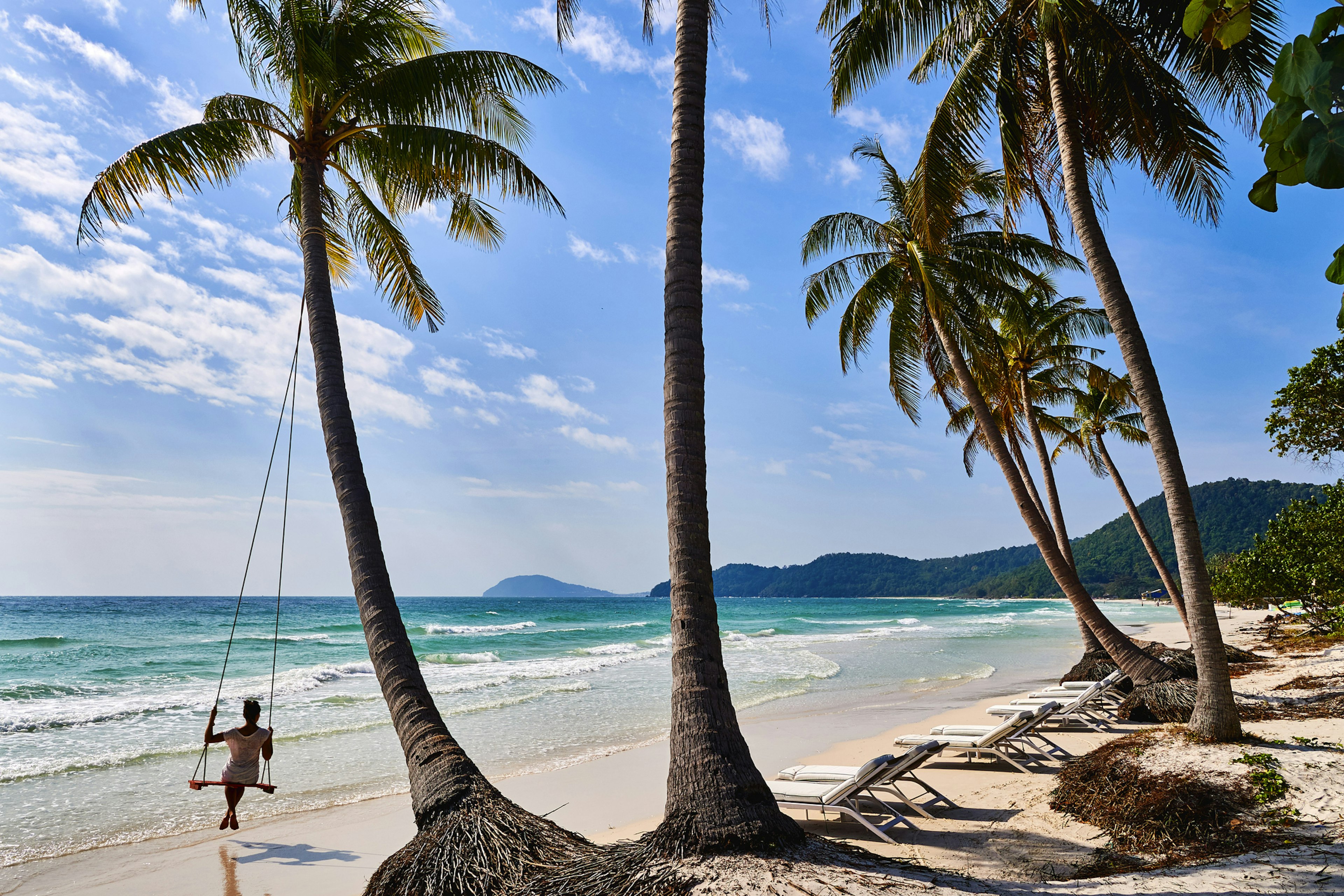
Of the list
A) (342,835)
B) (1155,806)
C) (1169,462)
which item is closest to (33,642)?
(342,835)

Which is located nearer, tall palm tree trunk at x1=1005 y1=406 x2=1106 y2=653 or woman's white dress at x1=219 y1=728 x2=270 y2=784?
woman's white dress at x1=219 y1=728 x2=270 y2=784

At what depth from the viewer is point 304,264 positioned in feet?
21.2

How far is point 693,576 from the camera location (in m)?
4.29

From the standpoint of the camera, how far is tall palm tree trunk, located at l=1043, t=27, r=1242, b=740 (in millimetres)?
6535

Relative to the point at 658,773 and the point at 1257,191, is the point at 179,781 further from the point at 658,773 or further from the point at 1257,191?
the point at 1257,191

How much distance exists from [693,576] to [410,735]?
244cm

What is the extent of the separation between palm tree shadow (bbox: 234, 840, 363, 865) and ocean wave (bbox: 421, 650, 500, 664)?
18.7 m

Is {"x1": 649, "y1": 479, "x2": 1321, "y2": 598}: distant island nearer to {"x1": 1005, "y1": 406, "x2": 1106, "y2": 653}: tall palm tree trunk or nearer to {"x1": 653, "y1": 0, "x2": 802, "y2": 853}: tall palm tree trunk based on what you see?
{"x1": 1005, "y1": 406, "x2": 1106, "y2": 653}: tall palm tree trunk

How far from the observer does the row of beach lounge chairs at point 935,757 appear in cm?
609

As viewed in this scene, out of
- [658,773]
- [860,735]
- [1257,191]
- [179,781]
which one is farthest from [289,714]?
[1257,191]

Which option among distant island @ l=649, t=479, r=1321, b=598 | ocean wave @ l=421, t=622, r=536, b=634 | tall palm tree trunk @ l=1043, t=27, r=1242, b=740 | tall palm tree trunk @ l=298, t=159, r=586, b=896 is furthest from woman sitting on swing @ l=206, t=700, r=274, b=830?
ocean wave @ l=421, t=622, r=536, b=634

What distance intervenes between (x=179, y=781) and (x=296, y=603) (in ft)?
257

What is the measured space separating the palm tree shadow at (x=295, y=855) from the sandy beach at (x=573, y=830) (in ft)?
0.05

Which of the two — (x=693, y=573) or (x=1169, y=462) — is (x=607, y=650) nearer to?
(x=1169, y=462)
